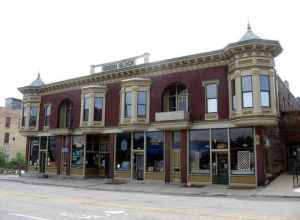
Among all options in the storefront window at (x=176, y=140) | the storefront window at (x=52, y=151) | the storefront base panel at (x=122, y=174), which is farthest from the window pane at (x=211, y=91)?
the storefront window at (x=52, y=151)

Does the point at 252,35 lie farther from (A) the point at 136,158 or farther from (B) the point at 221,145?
(A) the point at 136,158

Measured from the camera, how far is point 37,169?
3472cm

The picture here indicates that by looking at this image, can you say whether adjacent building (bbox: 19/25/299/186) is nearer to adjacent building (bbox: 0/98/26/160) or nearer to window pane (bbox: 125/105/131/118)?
window pane (bbox: 125/105/131/118)

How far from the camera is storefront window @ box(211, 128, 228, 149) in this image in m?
23.3

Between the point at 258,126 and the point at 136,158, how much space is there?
410 inches

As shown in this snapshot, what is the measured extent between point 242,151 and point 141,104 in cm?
924

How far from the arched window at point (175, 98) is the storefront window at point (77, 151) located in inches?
378

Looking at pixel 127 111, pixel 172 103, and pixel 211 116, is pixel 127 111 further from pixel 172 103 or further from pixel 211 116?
pixel 211 116

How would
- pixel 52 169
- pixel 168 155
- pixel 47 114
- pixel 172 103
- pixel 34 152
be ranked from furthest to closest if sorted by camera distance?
pixel 34 152
pixel 47 114
pixel 52 169
pixel 172 103
pixel 168 155

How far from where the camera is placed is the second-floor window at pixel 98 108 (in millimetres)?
30188

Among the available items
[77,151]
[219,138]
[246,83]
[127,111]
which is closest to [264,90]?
[246,83]

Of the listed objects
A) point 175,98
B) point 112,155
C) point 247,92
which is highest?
point 175,98

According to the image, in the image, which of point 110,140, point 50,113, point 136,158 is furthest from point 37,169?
point 136,158

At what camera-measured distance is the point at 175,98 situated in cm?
2664
